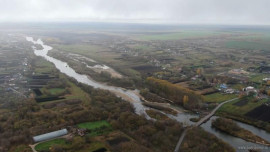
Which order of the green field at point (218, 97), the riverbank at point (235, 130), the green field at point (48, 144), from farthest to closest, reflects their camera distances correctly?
the green field at point (218, 97) < the riverbank at point (235, 130) < the green field at point (48, 144)

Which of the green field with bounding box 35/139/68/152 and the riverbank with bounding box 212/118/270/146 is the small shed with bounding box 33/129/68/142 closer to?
the green field with bounding box 35/139/68/152

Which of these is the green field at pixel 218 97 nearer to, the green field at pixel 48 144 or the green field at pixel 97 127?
the green field at pixel 97 127

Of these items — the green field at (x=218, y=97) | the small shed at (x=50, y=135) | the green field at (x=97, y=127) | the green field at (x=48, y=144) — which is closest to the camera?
the green field at (x=48, y=144)

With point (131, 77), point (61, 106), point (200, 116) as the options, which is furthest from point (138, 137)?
point (131, 77)

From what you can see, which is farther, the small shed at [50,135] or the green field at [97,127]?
the green field at [97,127]

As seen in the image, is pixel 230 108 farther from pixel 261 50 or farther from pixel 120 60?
pixel 261 50

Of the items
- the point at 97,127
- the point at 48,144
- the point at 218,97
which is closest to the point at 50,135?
the point at 48,144

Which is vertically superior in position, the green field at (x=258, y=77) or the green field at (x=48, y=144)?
the green field at (x=258, y=77)

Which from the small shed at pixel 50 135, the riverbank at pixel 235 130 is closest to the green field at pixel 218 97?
the riverbank at pixel 235 130

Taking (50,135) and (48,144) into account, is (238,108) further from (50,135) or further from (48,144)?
(48,144)
